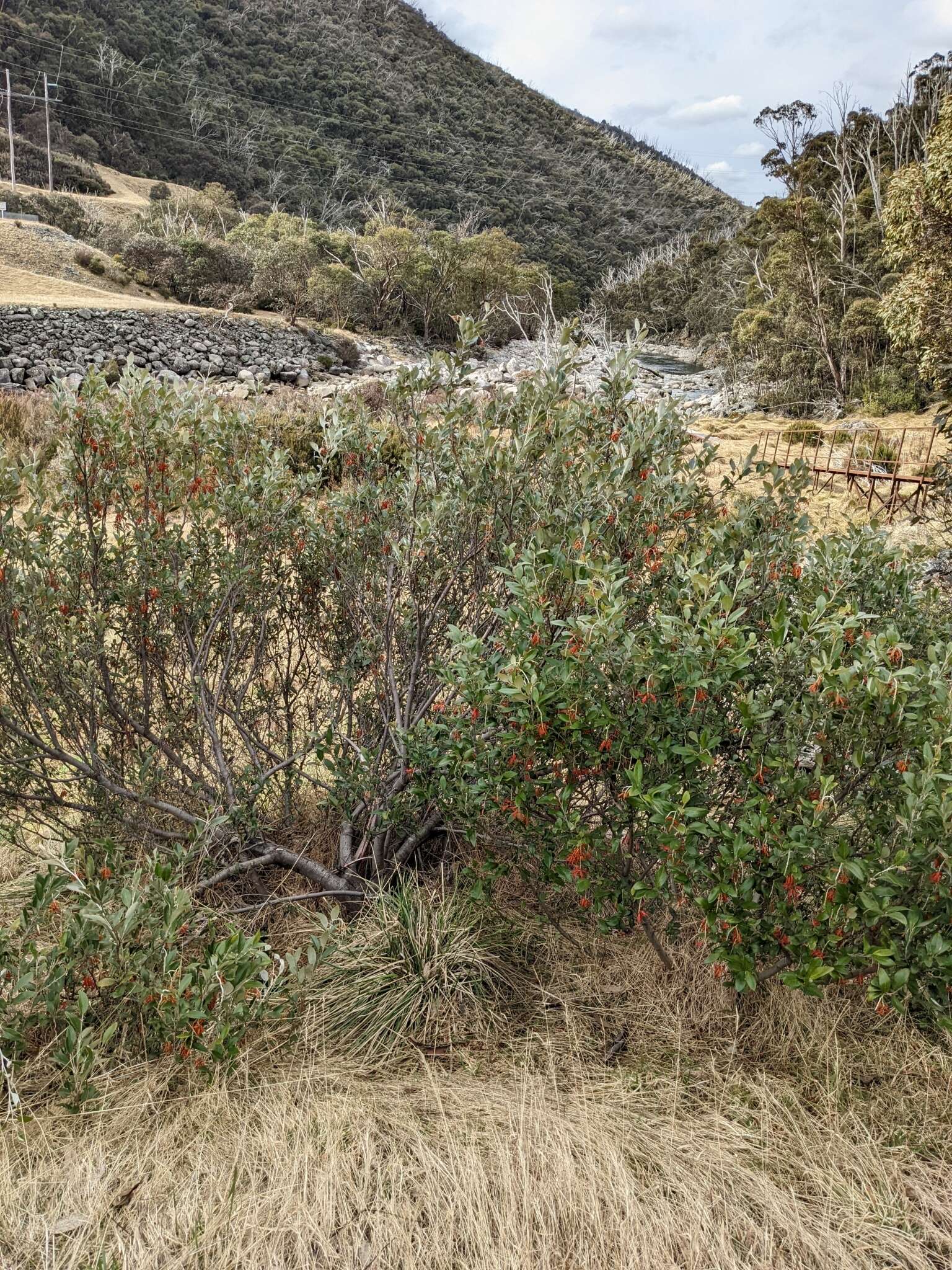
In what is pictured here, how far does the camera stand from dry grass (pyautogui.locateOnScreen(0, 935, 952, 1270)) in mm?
1731

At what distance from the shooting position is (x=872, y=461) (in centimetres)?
1173

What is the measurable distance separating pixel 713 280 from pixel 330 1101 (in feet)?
159

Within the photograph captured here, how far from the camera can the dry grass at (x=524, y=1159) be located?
68.2 inches

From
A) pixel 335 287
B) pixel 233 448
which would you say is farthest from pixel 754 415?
pixel 233 448

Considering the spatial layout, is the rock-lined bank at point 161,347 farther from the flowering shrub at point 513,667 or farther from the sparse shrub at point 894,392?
the flowering shrub at point 513,667

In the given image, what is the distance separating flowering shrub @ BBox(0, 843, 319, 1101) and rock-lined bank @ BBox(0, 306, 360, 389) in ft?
59.5

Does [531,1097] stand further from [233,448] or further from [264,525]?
[233,448]

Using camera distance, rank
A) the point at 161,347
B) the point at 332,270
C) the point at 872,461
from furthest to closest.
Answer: the point at 332,270 → the point at 161,347 → the point at 872,461

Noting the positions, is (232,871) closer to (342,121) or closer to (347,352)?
(347,352)

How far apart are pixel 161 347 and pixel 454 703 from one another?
24.2 metres

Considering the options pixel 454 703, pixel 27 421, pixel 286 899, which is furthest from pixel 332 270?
pixel 286 899

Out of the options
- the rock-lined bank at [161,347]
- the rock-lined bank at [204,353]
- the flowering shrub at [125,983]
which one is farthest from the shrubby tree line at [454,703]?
the rock-lined bank at [161,347]

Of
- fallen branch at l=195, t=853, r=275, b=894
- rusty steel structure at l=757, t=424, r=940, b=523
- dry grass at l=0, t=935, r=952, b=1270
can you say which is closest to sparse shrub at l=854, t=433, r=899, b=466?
rusty steel structure at l=757, t=424, r=940, b=523

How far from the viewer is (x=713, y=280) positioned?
43.7 meters
